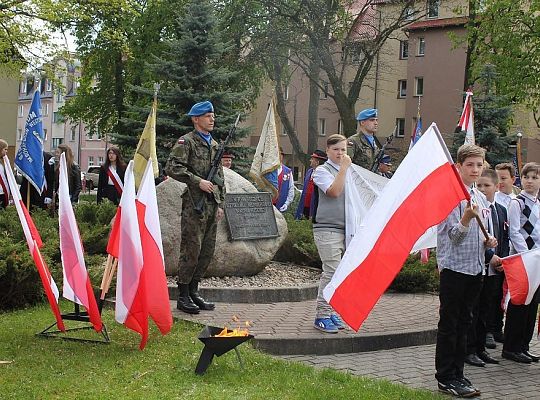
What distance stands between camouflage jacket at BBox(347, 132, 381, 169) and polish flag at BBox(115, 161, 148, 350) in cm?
314

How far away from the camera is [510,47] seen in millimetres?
29078

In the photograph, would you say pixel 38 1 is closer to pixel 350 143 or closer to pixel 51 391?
pixel 350 143

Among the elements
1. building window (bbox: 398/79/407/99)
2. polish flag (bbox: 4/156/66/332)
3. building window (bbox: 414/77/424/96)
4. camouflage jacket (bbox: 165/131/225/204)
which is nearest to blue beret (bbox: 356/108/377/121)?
camouflage jacket (bbox: 165/131/225/204)

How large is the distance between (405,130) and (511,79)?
80.4 feet

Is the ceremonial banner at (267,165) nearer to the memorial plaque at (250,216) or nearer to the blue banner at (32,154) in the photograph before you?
the memorial plaque at (250,216)

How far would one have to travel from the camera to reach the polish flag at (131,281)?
21.1ft

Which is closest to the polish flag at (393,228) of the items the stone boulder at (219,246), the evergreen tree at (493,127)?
the stone boulder at (219,246)

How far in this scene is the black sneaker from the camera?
5750mm

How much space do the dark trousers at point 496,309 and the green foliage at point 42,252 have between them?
4.52 m

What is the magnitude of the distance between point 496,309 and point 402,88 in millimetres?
46983

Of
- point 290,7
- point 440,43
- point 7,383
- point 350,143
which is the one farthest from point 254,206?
point 440,43

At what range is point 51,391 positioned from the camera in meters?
5.34

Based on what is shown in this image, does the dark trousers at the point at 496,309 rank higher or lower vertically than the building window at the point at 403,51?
lower

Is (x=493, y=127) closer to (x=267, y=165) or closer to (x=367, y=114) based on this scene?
(x=267, y=165)
